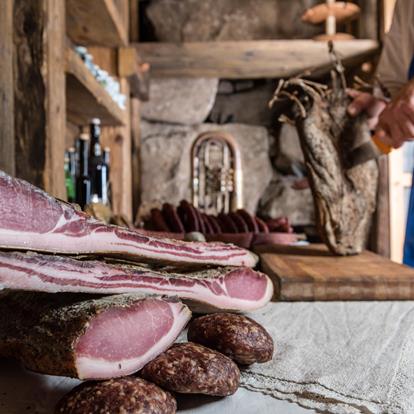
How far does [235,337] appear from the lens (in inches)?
30.0

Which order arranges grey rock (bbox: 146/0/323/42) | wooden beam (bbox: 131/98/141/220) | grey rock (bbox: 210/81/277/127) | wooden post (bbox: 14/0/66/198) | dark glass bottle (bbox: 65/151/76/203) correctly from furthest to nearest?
grey rock (bbox: 210/81/277/127)
wooden beam (bbox: 131/98/141/220)
grey rock (bbox: 146/0/323/42)
dark glass bottle (bbox: 65/151/76/203)
wooden post (bbox: 14/0/66/198)

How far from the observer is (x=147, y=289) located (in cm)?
79

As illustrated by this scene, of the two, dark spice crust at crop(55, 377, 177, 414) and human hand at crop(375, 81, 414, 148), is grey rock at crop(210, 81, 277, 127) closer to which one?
human hand at crop(375, 81, 414, 148)

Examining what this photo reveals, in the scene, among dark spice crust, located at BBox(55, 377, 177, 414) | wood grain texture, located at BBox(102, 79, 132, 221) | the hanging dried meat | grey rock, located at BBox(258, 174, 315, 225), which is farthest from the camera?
grey rock, located at BBox(258, 174, 315, 225)

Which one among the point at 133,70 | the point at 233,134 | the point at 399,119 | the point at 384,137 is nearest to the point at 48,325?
the point at 399,119

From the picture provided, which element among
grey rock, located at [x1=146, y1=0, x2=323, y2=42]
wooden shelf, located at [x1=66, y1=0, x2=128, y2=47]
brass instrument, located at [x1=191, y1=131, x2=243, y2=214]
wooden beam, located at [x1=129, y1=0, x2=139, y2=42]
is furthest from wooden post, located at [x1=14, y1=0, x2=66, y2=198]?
A: brass instrument, located at [x1=191, y1=131, x2=243, y2=214]

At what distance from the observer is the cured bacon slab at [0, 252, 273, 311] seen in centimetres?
68

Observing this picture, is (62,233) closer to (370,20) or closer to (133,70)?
(133,70)

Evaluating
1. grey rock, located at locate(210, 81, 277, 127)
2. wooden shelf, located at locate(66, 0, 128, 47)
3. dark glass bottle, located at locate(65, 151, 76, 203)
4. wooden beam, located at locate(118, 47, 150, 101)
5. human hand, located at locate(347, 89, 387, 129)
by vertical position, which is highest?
wooden shelf, located at locate(66, 0, 128, 47)

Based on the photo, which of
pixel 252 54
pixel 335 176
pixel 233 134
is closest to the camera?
pixel 335 176

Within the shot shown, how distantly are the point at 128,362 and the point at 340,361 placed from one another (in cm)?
39

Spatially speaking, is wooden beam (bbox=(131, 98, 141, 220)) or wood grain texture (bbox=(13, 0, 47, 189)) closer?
wood grain texture (bbox=(13, 0, 47, 189))

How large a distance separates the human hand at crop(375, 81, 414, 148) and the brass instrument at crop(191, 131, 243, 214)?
2.63m

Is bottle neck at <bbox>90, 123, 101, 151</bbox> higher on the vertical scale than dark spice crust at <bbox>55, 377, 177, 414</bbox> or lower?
higher
